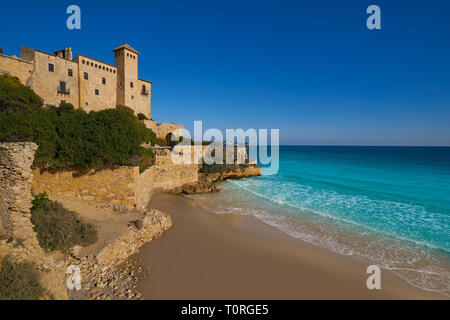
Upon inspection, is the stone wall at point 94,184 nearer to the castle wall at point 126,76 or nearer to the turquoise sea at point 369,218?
the turquoise sea at point 369,218

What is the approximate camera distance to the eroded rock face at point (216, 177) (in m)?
14.5

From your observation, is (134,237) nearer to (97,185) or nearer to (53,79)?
(97,185)

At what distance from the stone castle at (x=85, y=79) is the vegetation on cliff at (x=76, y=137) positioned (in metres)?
12.6

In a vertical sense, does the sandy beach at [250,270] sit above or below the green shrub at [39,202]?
below

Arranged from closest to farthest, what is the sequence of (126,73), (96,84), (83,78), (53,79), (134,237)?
(134,237), (53,79), (83,78), (96,84), (126,73)

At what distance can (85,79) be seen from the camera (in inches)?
778

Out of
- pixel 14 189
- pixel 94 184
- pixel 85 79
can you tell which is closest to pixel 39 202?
pixel 94 184

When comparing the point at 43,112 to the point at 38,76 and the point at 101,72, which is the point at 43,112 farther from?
the point at 101,72

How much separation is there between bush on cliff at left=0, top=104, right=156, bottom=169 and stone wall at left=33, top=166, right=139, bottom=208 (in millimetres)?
407

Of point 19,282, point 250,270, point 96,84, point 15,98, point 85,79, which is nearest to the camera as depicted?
point 19,282

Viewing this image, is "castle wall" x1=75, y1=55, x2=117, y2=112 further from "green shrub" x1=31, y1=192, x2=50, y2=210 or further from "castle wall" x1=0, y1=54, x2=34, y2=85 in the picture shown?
"green shrub" x1=31, y1=192, x2=50, y2=210

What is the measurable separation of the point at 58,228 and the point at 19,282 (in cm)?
231

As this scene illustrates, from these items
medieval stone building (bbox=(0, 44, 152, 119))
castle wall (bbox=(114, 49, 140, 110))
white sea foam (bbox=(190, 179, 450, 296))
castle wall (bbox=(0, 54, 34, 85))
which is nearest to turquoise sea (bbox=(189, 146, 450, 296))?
white sea foam (bbox=(190, 179, 450, 296))

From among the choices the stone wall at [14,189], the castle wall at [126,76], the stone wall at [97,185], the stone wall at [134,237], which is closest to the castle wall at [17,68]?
the castle wall at [126,76]
